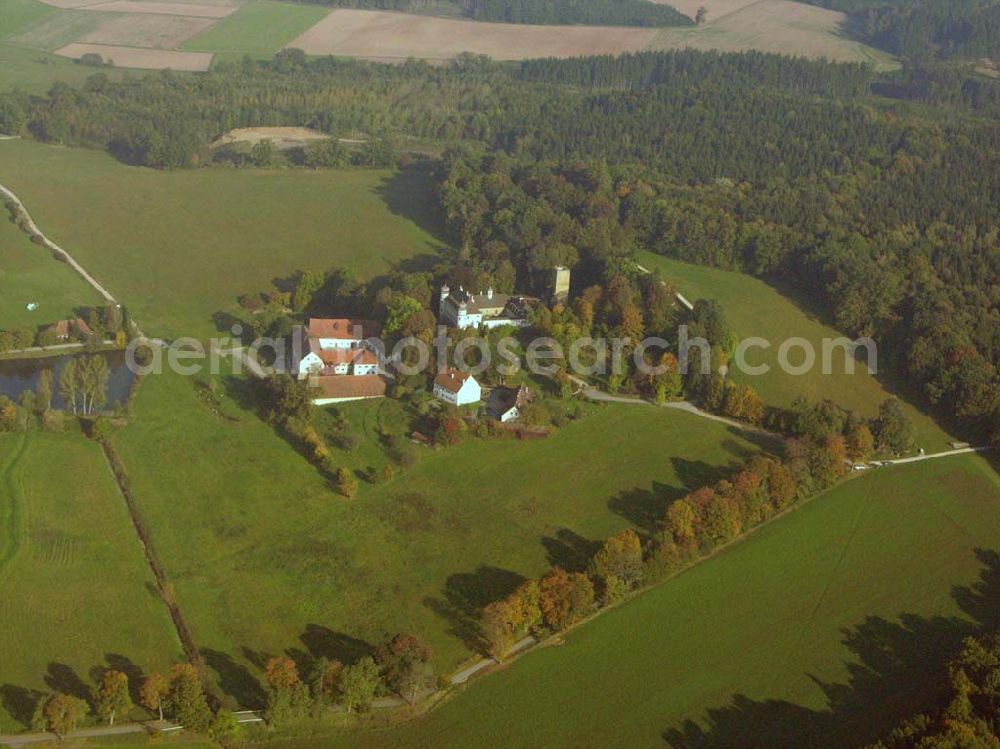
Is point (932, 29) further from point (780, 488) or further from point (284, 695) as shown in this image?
point (284, 695)

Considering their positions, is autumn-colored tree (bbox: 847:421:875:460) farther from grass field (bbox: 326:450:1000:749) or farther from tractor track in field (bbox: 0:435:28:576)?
→ tractor track in field (bbox: 0:435:28:576)

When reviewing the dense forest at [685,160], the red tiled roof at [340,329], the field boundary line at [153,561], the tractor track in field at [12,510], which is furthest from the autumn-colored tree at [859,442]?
the tractor track in field at [12,510]

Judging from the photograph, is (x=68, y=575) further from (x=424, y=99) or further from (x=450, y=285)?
(x=424, y=99)

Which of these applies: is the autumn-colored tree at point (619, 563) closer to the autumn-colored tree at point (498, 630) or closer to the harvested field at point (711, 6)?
the autumn-colored tree at point (498, 630)

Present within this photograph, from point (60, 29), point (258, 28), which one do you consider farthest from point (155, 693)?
point (60, 29)

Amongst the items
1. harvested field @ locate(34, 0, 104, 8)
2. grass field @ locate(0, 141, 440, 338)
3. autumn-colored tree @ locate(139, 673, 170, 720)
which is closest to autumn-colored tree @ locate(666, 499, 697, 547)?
autumn-colored tree @ locate(139, 673, 170, 720)
